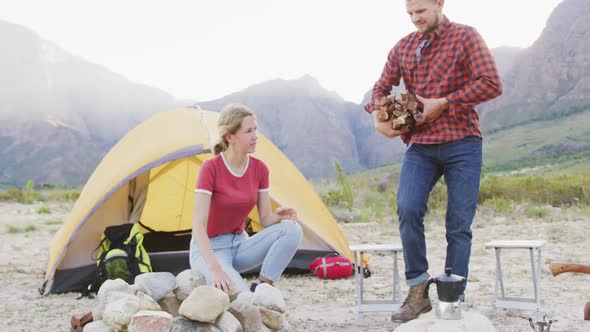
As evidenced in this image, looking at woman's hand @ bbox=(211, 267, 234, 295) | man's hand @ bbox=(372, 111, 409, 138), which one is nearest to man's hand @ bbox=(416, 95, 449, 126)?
man's hand @ bbox=(372, 111, 409, 138)

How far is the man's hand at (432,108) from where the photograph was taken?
3090mm

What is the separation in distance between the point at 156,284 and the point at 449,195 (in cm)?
159

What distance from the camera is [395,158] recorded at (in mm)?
47594

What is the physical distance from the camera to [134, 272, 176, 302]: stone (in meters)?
3.03

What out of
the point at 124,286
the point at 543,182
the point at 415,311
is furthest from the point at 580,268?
the point at 543,182

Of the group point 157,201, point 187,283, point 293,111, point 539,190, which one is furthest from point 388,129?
point 293,111

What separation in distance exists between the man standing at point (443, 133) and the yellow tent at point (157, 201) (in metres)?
1.71

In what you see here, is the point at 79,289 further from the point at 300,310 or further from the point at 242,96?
the point at 242,96

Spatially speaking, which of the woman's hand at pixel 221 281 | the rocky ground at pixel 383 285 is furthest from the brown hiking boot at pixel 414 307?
the woman's hand at pixel 221 281

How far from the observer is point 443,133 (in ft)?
10.3

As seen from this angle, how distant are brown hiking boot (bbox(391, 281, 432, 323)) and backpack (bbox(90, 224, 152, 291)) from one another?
2183 mm

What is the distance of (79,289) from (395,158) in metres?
43.9

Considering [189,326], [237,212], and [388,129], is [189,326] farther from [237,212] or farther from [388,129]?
[388,129]

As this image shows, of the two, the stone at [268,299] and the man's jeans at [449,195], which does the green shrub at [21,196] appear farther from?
the man's jeans at [449,195]
